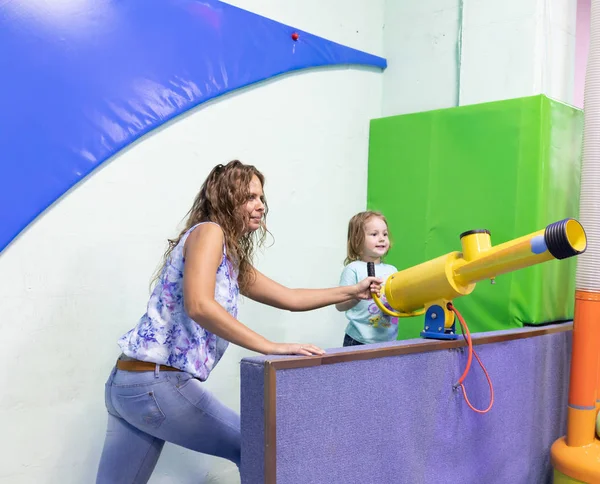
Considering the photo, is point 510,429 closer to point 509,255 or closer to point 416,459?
point 416,459

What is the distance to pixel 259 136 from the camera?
275 cm

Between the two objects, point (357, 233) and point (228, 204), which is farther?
point (357, 233)

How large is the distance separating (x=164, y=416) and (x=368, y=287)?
27.5 inches

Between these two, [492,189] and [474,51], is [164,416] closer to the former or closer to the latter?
[492,189]

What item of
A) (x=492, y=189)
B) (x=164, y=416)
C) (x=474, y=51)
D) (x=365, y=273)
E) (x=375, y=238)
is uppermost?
(x=474, y=51)

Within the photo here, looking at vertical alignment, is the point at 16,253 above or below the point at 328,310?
above

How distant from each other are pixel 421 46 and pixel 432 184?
744 millimetres

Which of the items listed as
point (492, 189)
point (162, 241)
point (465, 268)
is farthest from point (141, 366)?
point (492, 189)

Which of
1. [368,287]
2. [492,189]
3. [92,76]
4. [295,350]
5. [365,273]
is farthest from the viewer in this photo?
[492,189]

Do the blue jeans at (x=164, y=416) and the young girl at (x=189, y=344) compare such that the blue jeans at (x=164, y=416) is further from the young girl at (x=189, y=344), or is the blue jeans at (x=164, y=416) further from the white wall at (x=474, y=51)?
the white wall at (x=474, y=51)

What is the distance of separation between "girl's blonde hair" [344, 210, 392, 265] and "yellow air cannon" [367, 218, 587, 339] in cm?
72

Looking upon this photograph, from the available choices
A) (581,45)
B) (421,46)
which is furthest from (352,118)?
(581,45)

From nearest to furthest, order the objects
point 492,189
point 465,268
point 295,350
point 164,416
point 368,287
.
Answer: point 295,350
point 164,416
point 465,268
point 368,287
point 492,189

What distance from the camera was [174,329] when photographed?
1507 mm
